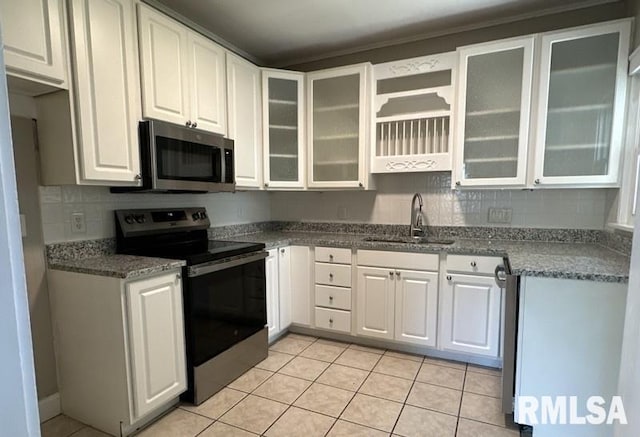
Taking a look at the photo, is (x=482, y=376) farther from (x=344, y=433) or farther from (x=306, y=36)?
(x=306, y=36)

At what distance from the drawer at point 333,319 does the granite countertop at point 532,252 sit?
0.58 metres

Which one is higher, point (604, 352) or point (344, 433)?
point (604, 352)

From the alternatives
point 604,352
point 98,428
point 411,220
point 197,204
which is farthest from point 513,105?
point 98,428

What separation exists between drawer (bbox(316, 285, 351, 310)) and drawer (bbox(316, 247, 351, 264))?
23cm

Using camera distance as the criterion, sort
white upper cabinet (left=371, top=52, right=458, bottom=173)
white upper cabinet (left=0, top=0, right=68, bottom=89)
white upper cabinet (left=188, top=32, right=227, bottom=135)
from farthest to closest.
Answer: white upper cabinet (left=371, top=52, right=458, bottom=173) < white upper cabinet (left=188, top=32, right=227, bottom=135) < white upper cabinet (left=0, top=0, right=68, bottom=89)

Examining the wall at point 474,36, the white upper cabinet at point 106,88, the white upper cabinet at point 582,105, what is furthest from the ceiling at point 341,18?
the white upper cabinet at point 106,88

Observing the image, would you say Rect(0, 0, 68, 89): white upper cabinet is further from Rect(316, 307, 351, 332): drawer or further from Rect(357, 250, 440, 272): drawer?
Rect(316, 307, 351, 332): drawer

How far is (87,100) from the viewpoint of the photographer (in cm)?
165

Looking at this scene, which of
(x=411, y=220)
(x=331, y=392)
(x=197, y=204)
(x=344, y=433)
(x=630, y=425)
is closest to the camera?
(x=630, y=425)

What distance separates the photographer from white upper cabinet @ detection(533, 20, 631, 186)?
6.80 feet

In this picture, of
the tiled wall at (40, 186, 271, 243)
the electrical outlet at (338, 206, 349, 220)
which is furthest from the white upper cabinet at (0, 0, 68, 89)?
the electrical outlet at (338, 206, 349, 220)

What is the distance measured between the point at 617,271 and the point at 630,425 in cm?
127

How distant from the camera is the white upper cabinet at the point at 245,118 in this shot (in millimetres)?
2570

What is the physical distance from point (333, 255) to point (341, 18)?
1819 millimetres
